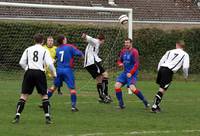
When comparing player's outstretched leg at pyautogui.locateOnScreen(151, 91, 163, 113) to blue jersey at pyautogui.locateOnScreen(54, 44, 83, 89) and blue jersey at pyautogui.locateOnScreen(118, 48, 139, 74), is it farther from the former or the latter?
blue jersey at pyautogui.locateOnScreen(54, 44, 83, 89)

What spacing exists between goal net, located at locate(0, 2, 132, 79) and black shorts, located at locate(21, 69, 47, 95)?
10170 millimetres

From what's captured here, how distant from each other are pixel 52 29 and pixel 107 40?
→ 3.86 metres

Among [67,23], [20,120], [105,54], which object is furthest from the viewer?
[67,23]

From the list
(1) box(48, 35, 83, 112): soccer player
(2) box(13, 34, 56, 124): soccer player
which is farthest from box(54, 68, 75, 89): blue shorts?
(2) box(13, 34, 56, 124): soccer player

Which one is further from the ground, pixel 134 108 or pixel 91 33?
pixel 91 33

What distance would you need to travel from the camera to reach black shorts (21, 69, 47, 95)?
1325 cm

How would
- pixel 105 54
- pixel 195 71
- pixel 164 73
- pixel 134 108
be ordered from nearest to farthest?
pixel 164 73, pixel 134 108, pixel 105 54, pixel 195 71

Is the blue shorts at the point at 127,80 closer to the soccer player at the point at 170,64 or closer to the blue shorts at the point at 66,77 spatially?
the soccer player at the point at 170,64

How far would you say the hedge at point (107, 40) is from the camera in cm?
2603

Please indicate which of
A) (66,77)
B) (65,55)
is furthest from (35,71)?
(65,55)

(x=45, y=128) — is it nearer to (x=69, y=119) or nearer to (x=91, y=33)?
(x=69, y=119)

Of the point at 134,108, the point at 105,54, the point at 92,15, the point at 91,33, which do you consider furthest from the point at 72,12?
the point at 134,108

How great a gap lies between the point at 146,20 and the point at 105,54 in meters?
14.2

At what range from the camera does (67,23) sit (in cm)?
3117
